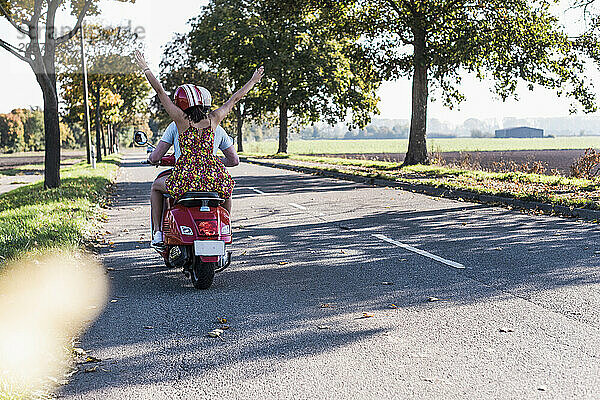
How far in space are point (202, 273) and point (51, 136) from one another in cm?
1236

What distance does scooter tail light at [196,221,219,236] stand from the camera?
622 centimetres

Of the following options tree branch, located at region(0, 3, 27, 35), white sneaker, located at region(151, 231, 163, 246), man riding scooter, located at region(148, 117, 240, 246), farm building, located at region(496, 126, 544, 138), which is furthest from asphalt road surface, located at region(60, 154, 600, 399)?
farm building, located at region(496, 126, 544, 138)

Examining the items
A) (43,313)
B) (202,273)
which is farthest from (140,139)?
(43,313)

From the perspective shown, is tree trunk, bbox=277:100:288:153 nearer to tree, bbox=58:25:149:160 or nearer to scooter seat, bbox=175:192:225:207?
tree, bbox=58:25:149:160

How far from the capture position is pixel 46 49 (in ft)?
55.4

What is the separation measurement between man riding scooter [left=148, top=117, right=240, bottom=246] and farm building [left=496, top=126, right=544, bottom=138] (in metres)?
188

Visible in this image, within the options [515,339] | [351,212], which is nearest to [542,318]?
[515,339]

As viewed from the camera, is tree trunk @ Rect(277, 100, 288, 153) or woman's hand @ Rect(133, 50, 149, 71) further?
tree trunk @ Rect(277, 100, 288, 153)

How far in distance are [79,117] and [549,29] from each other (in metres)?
35.1

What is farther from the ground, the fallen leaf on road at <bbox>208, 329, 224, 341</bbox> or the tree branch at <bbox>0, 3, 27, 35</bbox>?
the tree branch at <bbox>0, 3, 27, 35</bbox>

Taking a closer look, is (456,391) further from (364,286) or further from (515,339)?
(364,286)

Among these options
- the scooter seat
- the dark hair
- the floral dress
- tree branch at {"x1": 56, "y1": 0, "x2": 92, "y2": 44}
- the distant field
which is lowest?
the distant field

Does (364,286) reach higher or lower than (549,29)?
lower

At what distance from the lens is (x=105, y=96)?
43.8 m
